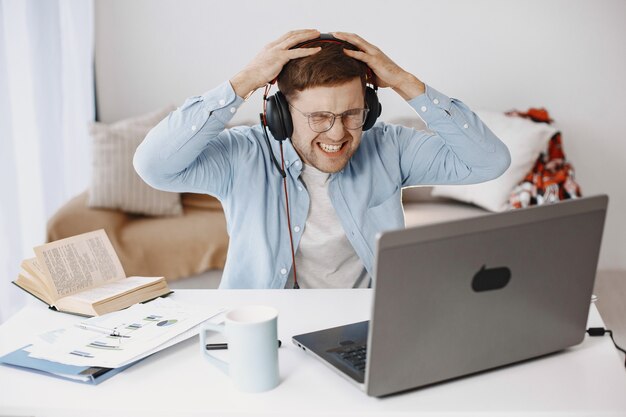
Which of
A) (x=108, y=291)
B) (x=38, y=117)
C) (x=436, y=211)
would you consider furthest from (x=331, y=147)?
(x=38, y=117)

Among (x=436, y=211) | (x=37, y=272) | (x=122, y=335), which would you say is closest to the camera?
(x=122, y=335)

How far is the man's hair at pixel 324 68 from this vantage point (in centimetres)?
151

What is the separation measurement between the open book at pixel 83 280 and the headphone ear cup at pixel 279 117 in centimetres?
43

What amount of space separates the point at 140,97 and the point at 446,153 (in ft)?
8.10

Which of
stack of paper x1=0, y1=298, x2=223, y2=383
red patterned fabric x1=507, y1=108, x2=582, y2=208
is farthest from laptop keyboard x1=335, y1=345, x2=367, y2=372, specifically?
red patterned fabric x1=507, y1=108, x2=582, y2=208

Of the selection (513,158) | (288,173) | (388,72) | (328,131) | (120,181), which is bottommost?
(120,181)

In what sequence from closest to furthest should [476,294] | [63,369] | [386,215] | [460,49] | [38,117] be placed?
[476,294] < [63,369] < [386,215] < [38,117] < [460,49]

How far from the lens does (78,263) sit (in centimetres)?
140

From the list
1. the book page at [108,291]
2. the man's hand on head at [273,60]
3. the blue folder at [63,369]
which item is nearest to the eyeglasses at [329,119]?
the man's hand on head at [273,60]

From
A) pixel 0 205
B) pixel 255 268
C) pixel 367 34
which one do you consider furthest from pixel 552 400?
pixel 367 34

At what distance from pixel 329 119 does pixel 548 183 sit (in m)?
1.87

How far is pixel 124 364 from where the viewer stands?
1058mm

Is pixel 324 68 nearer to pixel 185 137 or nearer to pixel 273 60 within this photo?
pixel 273 60

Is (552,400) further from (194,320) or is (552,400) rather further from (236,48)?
(236,48)
